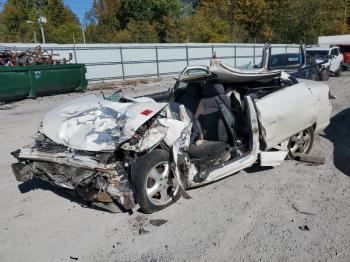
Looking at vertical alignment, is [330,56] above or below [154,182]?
above

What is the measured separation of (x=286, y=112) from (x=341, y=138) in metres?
2.34

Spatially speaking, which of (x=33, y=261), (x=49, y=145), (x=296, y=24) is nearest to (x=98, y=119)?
(x=49, y=145)

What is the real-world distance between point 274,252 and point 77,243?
6.13ft

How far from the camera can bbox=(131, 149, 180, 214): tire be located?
365 cm

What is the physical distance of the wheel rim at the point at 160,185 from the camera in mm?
3822

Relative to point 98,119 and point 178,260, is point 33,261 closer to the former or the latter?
point 178,260

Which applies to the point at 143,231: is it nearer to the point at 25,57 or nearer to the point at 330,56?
Answer: the point at 25,57

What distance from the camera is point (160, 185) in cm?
391

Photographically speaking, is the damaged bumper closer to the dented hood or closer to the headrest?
the dented hood

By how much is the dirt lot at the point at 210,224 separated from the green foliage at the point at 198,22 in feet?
118

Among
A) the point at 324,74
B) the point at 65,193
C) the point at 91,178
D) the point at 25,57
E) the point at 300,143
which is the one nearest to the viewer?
the point at 91,178

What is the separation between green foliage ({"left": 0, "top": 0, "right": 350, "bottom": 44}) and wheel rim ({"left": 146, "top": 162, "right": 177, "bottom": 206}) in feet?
120

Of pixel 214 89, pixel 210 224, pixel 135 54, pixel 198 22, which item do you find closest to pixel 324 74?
pixel 135 54

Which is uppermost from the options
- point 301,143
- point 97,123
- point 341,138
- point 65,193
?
point 97,123
